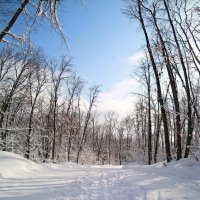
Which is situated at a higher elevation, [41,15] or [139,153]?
[41,15]

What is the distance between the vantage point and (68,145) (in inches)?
1537

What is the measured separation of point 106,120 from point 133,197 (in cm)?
5702

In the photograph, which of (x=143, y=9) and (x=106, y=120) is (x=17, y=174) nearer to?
(x=143, y=9)

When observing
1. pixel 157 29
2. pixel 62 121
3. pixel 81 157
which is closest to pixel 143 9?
pixel 157 29

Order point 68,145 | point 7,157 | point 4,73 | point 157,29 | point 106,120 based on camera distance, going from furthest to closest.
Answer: point 106,120, point 68,145, point 4,73, point 157,29, point 7,157

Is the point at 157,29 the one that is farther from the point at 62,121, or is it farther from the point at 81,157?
the point at 81,157

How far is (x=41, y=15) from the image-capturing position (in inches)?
278

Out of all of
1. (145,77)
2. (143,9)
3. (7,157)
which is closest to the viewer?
(7,157)

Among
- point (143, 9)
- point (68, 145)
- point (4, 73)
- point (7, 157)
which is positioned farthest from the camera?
point (68, 145)

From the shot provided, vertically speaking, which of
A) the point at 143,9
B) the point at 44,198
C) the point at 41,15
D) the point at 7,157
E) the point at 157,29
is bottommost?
the point at 44,198

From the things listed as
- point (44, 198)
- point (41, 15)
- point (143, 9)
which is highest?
point (143, 9)

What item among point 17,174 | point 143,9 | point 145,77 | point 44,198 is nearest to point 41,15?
point 44,198

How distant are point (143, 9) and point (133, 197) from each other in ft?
42.8

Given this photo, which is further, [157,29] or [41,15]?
[157,29]
